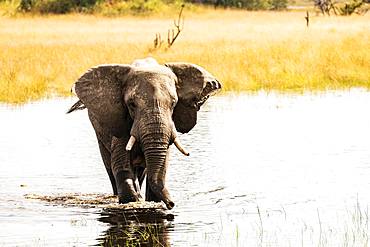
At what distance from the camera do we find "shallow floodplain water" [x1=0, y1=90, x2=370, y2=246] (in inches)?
379

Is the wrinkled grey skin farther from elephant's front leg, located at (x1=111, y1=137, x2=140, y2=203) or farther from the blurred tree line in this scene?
the blurred tree line

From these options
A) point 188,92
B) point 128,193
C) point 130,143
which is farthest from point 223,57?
point 130,143

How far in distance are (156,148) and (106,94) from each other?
0.98 m

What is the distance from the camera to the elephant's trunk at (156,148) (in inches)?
400

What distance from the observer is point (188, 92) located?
11.1m

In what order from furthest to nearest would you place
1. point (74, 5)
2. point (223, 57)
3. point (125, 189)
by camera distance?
point (74, 5) → point (223, 57) → point (125, 189)

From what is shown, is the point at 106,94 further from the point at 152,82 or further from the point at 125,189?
the point at 125,189

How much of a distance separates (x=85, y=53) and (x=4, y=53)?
2093 millimetres

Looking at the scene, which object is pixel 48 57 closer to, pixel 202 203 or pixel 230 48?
pixel 230 48

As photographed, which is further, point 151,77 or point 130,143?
point 151,77

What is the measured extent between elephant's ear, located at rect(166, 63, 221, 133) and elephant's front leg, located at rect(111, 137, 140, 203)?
596mm

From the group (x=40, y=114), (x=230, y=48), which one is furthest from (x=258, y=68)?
(x=40, y=114)

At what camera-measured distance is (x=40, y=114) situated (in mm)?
19469

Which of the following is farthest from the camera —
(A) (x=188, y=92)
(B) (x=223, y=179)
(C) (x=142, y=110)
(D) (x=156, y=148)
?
(B) (x=223, y=179)
